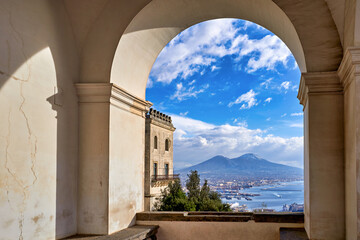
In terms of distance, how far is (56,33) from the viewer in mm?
5273

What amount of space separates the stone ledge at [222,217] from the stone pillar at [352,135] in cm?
126

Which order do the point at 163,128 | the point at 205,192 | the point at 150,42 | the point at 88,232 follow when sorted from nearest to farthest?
the point at 88,232, the point at 150,42, the point at 205,192, the point at 163,128

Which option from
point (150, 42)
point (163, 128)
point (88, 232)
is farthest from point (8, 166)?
point (163, 128)

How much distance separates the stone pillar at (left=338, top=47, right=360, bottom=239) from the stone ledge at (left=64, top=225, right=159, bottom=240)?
2823 mm

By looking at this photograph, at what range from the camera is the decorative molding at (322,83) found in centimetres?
491

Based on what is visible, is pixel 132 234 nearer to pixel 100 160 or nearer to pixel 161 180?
pixel 100 160

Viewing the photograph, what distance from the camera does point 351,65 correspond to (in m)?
4.14

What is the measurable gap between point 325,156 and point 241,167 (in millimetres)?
140921

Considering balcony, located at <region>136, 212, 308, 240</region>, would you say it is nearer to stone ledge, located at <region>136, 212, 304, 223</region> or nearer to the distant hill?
stone ledge, located at <region>136, 212, 304, 223</region>

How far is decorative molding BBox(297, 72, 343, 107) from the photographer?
491 cm

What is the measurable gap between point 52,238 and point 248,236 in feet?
9.70

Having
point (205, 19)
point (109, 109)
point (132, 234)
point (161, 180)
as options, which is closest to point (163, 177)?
point (161, 180)

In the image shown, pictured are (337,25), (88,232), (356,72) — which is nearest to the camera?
(356,72)

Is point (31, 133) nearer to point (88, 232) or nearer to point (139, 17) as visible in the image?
point (88, 232)
